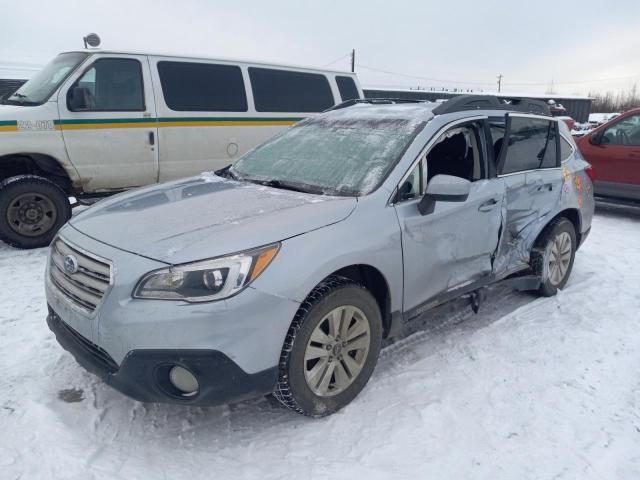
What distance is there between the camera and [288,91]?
23.0 ft

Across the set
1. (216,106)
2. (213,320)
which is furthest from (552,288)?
(216,106)

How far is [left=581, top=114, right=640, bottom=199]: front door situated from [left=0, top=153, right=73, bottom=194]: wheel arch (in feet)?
24.9

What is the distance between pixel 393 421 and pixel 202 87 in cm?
496

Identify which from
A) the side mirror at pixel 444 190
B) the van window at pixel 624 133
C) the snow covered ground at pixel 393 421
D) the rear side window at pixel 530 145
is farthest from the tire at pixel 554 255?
the van window at pixel 624 133

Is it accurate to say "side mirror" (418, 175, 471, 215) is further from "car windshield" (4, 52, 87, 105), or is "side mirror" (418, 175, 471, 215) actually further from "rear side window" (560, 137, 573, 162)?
"car windshield" (4, 52, 87, 105)

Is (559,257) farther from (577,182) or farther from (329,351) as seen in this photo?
(329,351)

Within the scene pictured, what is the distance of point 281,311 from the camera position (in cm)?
232

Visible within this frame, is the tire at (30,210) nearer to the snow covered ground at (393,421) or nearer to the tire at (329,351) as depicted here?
the snow covered ground at (393,421)

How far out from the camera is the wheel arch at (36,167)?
5441 millimetres

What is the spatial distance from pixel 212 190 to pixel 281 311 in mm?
1226

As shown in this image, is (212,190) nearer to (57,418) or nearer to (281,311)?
(281,311)

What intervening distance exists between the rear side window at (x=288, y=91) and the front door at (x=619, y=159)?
4.35m

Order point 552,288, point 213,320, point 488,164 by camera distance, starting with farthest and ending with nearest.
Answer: point 552,288 → point 488,164 → point 213,320

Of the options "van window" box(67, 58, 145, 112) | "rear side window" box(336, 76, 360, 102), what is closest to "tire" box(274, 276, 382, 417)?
"van window" box(67, 58, 145, 112)
